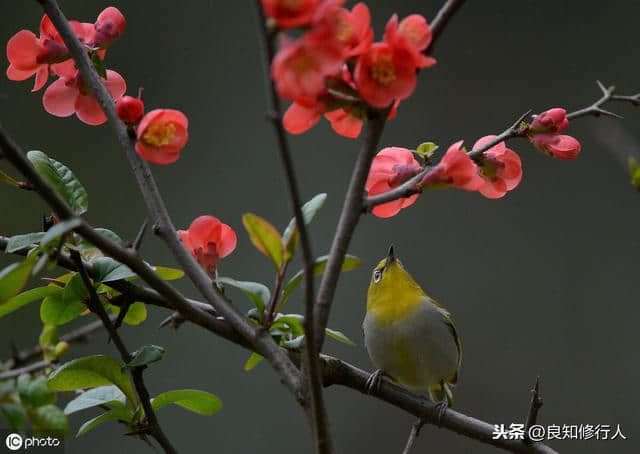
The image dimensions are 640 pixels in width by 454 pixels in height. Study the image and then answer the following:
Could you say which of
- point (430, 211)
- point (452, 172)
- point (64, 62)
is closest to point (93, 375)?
point (64, 62)

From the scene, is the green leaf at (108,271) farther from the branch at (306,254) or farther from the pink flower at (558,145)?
the pink flower at (558,145)

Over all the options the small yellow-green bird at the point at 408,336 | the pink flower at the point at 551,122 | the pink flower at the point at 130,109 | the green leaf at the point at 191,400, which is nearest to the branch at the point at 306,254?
the pink flower at the point at 130,109

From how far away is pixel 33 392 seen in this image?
0.63m

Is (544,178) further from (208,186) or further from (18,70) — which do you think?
(18,70)

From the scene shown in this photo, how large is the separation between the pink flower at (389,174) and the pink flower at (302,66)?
0.30 meters

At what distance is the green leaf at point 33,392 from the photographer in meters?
0.63

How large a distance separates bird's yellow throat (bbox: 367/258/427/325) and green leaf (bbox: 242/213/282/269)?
1027 millimetres

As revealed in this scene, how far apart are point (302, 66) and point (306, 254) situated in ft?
0.46

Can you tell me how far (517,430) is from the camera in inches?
36.2

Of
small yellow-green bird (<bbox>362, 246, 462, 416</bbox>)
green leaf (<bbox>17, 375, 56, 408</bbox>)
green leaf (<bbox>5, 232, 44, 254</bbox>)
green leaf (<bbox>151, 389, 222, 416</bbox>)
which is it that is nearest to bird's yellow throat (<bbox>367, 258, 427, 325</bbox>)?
small yellow-green bird (<bbox>362, 246, 462, 416</bbox>)

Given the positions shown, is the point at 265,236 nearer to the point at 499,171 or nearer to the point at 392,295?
the point at 499,171

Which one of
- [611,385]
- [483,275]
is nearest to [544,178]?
[483,275]

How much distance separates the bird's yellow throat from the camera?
5.74 feet

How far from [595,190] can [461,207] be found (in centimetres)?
58
